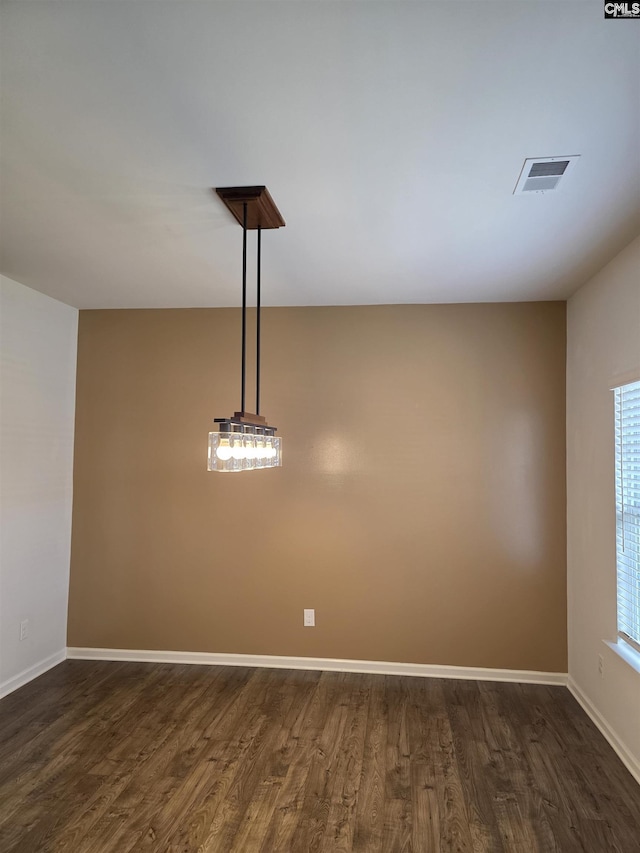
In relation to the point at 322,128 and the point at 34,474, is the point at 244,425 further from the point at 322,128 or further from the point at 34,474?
the point at 34,474

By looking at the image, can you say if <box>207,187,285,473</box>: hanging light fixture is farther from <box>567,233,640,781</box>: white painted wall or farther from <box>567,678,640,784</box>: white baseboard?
<box>567,678,640,784</box>: white baseboard

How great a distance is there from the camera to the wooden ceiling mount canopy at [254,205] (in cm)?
242

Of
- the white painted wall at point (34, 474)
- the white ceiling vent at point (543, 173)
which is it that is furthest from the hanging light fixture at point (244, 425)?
the white painted wall at point (34, 474)

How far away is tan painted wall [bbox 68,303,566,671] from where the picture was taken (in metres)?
4.15

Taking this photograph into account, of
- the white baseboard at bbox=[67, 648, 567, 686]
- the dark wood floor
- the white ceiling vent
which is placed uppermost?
the white ceiling vent

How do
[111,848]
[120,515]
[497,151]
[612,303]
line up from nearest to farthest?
[497,151] → [111,848] → [612,303] → [120,515]

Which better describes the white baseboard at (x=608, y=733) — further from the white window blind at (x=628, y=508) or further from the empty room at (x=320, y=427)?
the white window blind at (x=628, y=508)

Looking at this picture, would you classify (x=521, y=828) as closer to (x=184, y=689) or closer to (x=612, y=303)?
(x=184, y=689)

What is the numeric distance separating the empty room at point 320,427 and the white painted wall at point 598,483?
30 millimetres

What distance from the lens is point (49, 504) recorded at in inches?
169

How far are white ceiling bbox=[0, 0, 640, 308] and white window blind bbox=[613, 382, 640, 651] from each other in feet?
2.85

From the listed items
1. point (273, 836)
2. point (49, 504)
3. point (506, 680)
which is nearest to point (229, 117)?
point (273, 836)

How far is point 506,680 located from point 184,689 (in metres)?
2.29

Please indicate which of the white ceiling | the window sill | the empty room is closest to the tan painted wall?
the empty room
